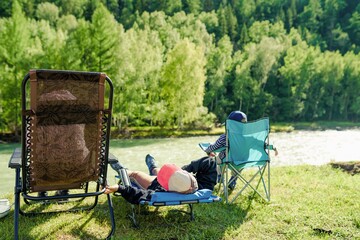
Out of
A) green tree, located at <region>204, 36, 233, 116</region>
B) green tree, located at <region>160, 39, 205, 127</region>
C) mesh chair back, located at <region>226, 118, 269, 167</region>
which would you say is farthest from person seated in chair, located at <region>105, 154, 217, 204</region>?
green tree, located at <region>204, 36, 233, 116</region>

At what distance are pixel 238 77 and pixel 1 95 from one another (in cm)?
3091

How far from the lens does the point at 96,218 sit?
12.6ft

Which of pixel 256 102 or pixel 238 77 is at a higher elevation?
pixel 238 77

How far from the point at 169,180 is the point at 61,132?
1.29m

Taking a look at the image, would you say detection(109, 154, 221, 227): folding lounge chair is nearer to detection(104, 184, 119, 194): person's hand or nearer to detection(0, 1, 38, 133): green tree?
detection(104, 184, 119, 194): person's hand

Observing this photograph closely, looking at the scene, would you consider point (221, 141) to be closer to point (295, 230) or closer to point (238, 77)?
point (295, 230)

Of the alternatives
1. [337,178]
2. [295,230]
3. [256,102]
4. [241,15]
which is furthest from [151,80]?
[241,15]

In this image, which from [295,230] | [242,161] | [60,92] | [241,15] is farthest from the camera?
[241,15]

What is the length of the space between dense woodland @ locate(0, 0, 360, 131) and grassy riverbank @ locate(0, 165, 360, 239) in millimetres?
24364

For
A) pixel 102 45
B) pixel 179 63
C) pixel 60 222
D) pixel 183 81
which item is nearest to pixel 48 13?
pixel 102 45

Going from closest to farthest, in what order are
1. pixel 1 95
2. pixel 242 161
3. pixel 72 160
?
1. pixel 72 160
2. pixel 242 161
3. pixel 1 95

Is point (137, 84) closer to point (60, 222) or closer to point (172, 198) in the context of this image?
point (60, 222)

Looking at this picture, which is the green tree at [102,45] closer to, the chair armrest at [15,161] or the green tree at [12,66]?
the green tree at [12,66]

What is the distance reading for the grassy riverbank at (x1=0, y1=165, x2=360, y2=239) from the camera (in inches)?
138
